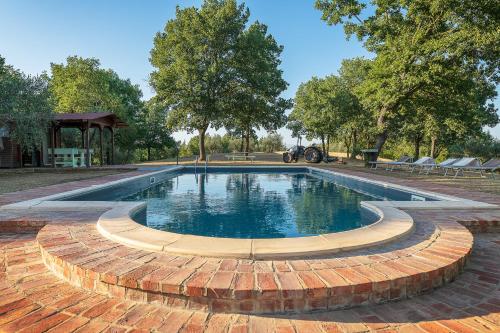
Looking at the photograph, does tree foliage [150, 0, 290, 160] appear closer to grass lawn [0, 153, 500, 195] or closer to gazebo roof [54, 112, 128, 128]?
gazebo roof [54, 112, 128, 128]

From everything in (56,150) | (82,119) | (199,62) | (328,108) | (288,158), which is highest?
(199,62)

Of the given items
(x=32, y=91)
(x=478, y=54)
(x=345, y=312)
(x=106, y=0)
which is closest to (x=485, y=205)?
(x=345, y=312)

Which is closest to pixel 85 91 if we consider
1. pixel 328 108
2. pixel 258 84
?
pixel 258 84

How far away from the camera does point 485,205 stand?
5117 millimetres

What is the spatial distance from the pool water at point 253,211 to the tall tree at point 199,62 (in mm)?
12598

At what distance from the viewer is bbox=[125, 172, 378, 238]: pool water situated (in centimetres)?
520

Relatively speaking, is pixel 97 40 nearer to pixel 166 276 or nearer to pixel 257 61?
pixel 257 61

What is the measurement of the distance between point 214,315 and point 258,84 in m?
21.2

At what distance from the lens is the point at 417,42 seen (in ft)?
45.2

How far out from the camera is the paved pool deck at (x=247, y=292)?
1987 millimetres

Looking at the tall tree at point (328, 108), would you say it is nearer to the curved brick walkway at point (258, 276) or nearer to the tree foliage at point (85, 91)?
the tree foliage at point (85, 91)

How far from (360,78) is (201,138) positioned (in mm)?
18758

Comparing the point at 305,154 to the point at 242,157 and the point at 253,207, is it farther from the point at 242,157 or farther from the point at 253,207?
the point at 253,207

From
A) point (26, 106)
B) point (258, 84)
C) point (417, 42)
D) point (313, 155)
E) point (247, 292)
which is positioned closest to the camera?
point (247, 292)
